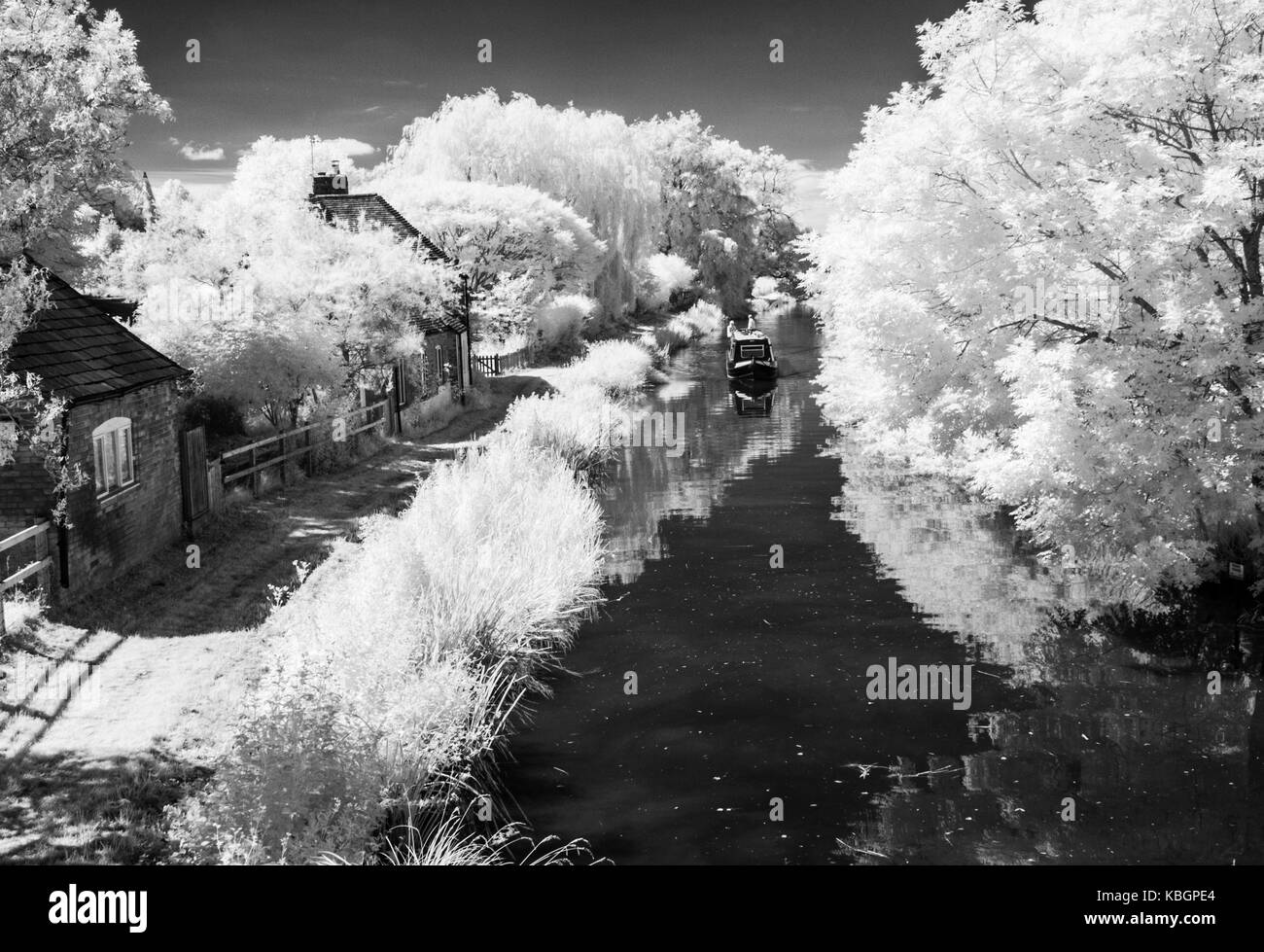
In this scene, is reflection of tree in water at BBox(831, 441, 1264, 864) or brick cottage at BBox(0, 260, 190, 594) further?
brick cottage at BBox(0, 260, 190, 594)

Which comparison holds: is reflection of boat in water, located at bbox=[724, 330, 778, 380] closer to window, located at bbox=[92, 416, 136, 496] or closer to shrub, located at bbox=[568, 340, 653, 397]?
shrub, located at bbox=[568, 340, 653, 397]

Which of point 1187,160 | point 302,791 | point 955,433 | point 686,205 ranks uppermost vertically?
point 686,205

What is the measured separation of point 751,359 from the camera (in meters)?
39.0

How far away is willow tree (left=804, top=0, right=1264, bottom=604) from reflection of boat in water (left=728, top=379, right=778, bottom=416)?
51.7ft

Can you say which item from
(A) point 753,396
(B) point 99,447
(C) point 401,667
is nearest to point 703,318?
(A) point 753,396

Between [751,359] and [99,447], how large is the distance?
2800 cm

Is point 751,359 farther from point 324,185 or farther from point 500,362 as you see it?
point 324,185

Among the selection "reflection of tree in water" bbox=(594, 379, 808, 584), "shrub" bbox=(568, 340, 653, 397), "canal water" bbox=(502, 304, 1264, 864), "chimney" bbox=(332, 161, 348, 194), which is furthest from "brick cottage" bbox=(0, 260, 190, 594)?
"shrub" bbox=(568, 340, 653, 397)

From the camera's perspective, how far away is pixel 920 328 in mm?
18250

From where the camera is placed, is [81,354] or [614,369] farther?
[614,369]

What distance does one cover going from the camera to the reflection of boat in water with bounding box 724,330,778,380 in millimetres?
38062
